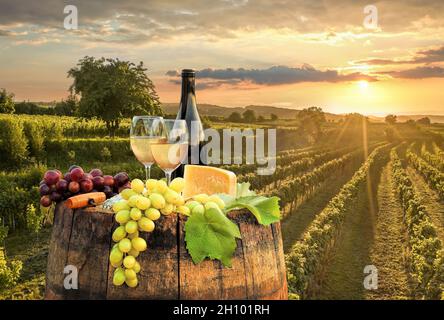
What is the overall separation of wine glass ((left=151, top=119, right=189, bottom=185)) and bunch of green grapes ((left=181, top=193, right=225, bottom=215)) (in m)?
0.60

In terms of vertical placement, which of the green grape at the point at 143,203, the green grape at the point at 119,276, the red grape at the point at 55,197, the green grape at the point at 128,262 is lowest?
the green grape at the point at 119,276

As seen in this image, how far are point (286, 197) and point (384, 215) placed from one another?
3756mm

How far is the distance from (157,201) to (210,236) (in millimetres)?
294

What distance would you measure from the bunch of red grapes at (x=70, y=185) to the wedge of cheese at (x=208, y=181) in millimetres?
492

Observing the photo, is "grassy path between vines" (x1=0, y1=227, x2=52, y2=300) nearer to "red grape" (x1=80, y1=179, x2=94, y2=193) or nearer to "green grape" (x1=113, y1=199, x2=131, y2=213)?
"red grape" (x1=80, y1=179, x2=94, y2=193)

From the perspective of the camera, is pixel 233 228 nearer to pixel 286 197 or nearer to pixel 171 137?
pixel 171 137

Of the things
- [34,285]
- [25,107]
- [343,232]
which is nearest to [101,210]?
[34,285]

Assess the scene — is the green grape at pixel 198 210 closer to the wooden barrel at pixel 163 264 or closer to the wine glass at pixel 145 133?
the wooden barrel at pixel 163 264

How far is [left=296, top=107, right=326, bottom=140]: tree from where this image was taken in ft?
244

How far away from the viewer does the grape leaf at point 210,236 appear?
2377mm

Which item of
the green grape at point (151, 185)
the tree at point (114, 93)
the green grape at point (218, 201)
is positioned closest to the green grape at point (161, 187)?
the green grape at point (151, 185)

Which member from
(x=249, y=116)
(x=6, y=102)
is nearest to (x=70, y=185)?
(x=6, y=102)

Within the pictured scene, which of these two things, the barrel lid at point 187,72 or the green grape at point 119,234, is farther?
the barrel lid at point 187,72


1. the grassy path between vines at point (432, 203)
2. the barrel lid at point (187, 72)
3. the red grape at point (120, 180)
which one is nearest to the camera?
the red grape at point (120, 180)
